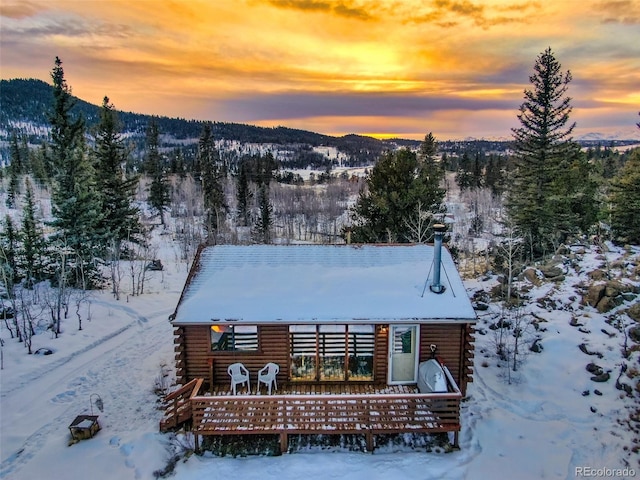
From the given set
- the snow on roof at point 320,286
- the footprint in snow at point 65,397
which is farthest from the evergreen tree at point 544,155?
the footprint in snow at point 65,397

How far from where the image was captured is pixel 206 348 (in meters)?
10.7

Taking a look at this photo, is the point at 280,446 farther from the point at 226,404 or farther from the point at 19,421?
the point at 19,421

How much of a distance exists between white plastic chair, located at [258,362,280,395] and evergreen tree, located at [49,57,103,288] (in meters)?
16.3

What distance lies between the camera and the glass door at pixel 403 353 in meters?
10.8

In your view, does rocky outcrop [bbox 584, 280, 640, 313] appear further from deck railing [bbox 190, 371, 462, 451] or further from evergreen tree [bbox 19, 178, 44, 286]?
evergreen tree [bbox 19, 178, 44, 286]

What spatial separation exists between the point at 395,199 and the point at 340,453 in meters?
14.1

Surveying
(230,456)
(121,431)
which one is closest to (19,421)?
(121,431)

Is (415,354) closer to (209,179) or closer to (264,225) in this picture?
(264,225)

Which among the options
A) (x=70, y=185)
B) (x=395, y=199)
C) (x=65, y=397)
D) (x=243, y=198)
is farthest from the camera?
(x=243, y=198)

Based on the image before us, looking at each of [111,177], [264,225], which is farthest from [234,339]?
[264,225]

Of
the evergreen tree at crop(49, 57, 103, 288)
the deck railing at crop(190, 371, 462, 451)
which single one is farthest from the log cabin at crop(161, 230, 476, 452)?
the evergreen tree at crop(49, 57, 103, 288)

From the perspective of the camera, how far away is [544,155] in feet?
73.4

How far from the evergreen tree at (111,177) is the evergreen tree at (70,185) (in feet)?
10.4

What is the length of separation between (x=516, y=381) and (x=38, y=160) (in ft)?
265
